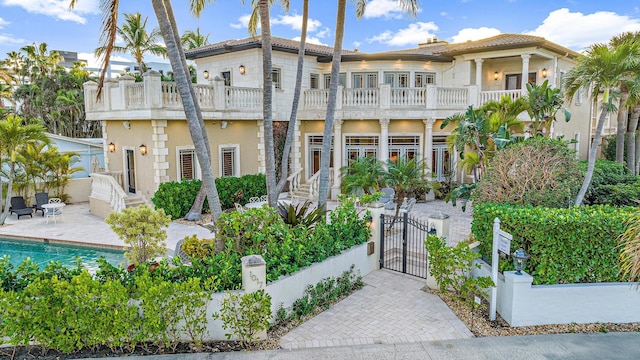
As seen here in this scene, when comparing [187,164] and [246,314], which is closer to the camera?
[246,314]

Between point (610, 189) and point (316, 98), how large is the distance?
13.2m

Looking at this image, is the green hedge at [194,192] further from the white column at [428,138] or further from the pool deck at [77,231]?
the white column at [428,138]

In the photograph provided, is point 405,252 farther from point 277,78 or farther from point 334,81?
point 277,78

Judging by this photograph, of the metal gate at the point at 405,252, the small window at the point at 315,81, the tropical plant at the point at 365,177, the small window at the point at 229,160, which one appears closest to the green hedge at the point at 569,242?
the metal gate at the point at 405,252

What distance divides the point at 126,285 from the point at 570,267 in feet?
25.6

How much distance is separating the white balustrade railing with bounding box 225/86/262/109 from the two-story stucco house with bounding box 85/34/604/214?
0.15 feet

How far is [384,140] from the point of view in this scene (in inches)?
802

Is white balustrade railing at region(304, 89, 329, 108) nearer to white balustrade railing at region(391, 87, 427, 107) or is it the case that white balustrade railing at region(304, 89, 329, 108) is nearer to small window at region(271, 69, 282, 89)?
small window at region(271, 69, 282, 89)

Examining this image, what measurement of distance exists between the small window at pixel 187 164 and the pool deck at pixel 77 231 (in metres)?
2.86

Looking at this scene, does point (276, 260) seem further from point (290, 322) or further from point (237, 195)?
point (237, 195)

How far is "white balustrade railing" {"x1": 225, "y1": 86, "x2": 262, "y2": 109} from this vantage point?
18688 mm

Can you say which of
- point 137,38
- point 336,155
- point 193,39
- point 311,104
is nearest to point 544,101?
point 336,155

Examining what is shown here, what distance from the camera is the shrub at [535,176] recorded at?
9375mm

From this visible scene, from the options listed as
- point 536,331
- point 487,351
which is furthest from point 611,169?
point 487,351
